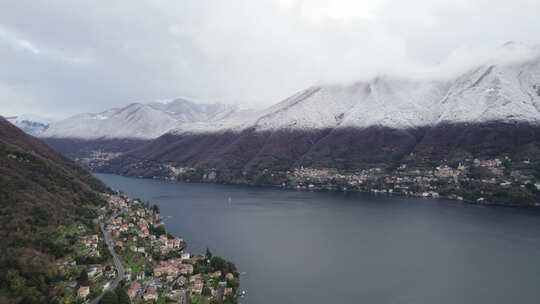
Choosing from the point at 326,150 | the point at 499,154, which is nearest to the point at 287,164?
the point at 326,150

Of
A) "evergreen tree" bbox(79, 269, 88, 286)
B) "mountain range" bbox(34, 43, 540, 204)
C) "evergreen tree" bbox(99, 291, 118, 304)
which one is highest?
"mountain range" bbox(34, 43, 540, 204)

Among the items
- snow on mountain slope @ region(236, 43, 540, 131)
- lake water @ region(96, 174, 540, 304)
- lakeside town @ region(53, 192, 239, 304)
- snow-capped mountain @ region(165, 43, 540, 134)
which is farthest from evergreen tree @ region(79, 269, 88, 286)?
snow on mountain slope @ region(236, 43, 540, 131)

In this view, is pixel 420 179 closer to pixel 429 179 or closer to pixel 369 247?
pixel 429 179

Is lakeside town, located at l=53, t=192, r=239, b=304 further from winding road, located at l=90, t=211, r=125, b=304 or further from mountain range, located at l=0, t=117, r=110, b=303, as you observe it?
mountain range, located at l=0, t=117, r=110, b=303

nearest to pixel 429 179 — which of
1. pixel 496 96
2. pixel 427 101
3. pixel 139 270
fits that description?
pixel 496 96

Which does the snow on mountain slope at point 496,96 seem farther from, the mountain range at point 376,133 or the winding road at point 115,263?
the winding road at point 115,263

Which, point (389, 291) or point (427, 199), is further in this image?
point (427, 199)

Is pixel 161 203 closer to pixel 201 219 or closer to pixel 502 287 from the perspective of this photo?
pixel 201 219
